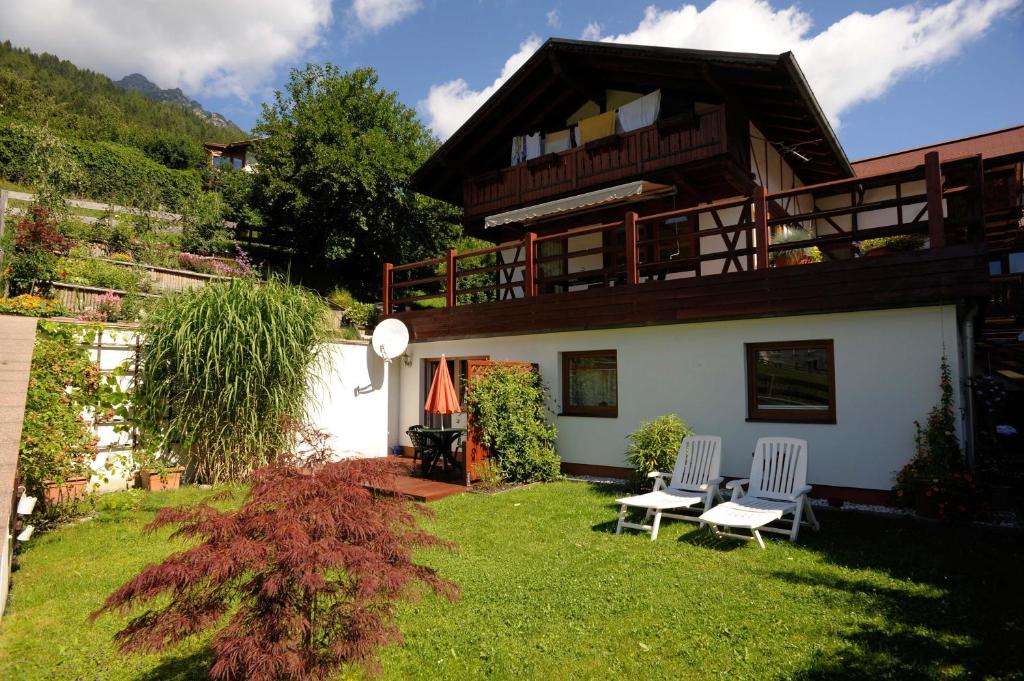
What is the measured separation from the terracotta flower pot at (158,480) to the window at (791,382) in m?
9.03

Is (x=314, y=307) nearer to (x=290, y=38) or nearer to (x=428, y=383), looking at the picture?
(x=428, y=383)

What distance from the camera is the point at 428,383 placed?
13.6m

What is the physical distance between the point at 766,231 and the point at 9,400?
29.2 ft

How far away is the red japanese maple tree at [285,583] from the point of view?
2.81 meters

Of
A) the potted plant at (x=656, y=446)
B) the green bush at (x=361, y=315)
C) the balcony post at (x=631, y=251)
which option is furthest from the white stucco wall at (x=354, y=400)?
the green bush at (x=361, y=315)

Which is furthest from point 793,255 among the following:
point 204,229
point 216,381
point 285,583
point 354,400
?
point 204,229

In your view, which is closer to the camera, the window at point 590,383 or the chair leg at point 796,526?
the chair leg at point 796,526

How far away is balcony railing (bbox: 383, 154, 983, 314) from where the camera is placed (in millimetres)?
7801

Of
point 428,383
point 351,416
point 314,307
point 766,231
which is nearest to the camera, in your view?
point 766,231

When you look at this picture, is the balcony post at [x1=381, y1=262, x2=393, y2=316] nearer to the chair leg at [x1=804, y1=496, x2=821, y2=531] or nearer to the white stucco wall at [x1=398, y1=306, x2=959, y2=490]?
the white stucco wall at [x1=398, y1=306, x2=959, y2=490]

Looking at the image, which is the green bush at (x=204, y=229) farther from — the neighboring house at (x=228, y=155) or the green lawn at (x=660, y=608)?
the neighboring house at (x=228, y=155)

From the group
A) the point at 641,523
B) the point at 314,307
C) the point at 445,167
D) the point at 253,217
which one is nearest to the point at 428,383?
the point at 314,307

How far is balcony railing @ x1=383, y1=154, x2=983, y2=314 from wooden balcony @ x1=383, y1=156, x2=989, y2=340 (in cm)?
3

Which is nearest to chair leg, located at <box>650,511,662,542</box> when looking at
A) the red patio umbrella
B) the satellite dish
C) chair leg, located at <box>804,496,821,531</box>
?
chair leg, located at <box>804,496,821,531</box>
